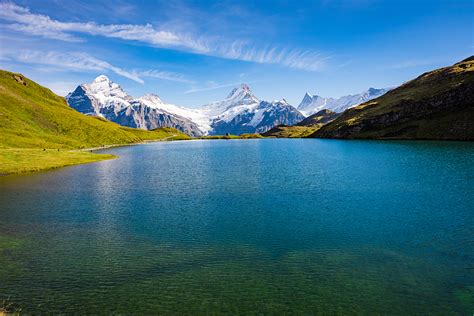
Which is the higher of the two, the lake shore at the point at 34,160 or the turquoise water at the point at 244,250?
the lake shore at the point at 34,160

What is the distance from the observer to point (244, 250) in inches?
1294

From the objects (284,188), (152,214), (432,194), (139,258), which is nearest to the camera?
(139,258)

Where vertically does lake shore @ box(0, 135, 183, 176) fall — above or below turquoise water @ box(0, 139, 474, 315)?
above

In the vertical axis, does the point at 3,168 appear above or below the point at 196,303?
above

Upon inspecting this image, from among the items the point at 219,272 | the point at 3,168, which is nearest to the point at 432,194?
the point at 219,272

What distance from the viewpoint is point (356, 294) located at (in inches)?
938

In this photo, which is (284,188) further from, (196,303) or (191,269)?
(196,303)

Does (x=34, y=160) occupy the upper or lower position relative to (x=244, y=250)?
upper

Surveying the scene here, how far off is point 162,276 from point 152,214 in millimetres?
20979

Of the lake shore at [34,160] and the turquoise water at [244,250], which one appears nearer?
the turquoise water at [244,250]

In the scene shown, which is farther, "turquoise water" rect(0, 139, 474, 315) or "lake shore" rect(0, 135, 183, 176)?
"lake shore" rect(0, 135, 183, 176)

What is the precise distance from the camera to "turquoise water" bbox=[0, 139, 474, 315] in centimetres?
2350

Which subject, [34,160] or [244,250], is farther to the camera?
[34,160]

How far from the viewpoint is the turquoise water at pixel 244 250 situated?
77.1ft
